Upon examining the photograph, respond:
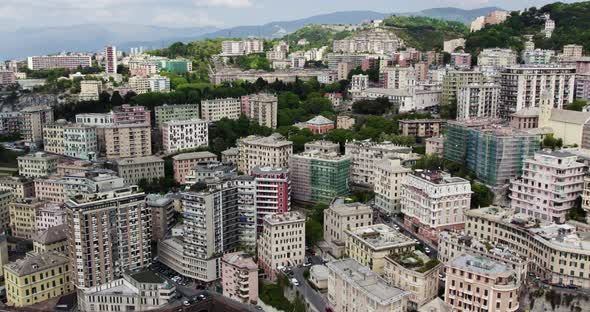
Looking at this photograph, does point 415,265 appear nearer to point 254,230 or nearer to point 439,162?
point 254,230

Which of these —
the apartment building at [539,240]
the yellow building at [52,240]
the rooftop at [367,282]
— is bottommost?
the yellow building at [52,240]

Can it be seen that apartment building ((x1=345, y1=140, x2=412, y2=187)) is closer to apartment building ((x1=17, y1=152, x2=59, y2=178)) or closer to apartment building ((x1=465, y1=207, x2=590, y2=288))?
apartment building ((x1=465, y1=207, x2=590, y2=288))

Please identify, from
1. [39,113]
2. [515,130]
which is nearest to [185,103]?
[39,113]

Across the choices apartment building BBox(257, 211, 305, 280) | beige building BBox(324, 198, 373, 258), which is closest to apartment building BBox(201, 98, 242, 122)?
beige building BBox(324, 198, 373, 258)

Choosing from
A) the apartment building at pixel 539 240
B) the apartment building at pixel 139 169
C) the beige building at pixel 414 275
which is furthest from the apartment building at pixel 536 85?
the apartment building at pixel 139 169

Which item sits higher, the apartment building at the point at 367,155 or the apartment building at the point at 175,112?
the apartment building at the point at 175,112

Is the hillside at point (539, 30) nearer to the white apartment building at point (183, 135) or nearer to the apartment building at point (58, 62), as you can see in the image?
the white apartment building at point (183, 135)

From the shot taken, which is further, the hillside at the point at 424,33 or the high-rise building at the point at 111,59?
the hillside at the point at 424,33
